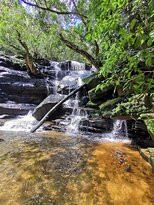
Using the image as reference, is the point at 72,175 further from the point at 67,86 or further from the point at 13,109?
the point at 67,86

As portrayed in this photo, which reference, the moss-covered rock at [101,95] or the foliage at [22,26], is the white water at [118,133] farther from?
the foliage at [22,26]

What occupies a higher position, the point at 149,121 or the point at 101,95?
the point at 101,95

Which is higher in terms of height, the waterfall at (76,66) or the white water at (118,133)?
the waterfall at (76,66)

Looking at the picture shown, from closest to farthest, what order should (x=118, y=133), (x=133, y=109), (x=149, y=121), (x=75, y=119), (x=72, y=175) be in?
(x=72, y=175) < (x=149, y=121) < (x=133, y=109) < (x=118, y=133) < (x=75, y=119)

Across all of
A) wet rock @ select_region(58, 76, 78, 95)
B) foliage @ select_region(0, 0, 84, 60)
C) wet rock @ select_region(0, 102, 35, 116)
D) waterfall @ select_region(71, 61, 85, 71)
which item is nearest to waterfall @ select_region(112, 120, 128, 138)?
wet rock @ select_region(58, 76, 78, 95)

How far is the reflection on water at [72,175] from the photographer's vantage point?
2.44 m

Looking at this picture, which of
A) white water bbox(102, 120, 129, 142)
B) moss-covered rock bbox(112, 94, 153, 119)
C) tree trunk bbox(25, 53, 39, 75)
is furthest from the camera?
tree trunk bbox(25, 53, 39, 75)

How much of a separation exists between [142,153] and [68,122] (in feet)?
11.8

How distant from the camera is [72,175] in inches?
122

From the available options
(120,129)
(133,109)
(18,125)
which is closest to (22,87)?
(18,125)

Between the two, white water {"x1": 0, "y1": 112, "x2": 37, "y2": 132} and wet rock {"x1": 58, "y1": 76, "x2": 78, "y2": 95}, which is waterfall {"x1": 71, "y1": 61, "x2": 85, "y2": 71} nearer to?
wet rock {"x1": 58, "y1": 76, "x2": 78, "y2": 95}

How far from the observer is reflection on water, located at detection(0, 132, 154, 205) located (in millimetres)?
2438

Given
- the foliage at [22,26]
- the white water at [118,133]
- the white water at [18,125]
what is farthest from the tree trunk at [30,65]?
the white water at [118,133]

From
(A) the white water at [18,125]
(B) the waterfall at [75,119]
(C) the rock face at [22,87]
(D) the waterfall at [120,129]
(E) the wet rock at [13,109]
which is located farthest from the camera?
(C) the rock face at [22,87]
